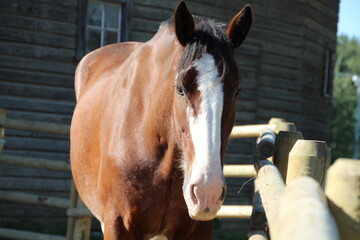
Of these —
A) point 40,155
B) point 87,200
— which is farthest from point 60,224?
point 87,200

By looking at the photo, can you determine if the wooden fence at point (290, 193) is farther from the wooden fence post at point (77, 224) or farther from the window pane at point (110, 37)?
the window pane at point (110, 37)

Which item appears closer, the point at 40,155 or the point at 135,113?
the point at 135,113

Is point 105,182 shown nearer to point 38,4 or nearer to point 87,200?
point 87,200

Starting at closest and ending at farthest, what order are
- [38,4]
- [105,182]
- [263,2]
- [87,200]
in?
[105,182] → [87,200] → [38,4] → [263,2]

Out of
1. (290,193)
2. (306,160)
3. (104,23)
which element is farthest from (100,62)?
(290,193)

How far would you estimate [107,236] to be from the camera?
9.72 feet

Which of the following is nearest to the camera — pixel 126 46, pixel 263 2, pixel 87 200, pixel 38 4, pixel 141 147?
pixel 141 147

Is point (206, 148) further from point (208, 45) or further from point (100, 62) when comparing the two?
point (100, 62)

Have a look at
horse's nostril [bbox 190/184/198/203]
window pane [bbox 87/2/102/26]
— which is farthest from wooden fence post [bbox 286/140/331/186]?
window pane [bbox 87/2/102/26]

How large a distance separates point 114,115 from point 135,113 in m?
0.23

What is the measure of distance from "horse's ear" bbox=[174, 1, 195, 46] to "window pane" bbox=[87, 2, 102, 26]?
17.4ft

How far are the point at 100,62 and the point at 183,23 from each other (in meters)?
2.05

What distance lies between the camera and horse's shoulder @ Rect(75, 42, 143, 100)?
14.1 ft

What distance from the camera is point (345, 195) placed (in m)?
0.92
